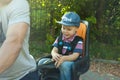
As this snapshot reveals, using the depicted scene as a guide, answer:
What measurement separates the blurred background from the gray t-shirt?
16.6 feet

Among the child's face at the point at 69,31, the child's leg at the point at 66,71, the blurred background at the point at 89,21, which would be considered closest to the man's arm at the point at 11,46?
the child's leg at the point at 66,71

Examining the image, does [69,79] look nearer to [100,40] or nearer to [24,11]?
[24,11]

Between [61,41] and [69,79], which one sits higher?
[61,41]

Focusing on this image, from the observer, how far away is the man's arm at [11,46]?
1.40 metres

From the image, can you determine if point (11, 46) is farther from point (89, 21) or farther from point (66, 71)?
point (89, 21)

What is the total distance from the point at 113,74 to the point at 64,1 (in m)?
2.14

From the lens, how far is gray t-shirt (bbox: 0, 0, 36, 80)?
1626 millimetres

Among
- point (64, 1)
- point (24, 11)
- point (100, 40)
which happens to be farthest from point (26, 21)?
point (100, 40)

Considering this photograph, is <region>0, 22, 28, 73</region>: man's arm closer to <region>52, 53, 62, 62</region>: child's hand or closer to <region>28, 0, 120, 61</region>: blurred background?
<region>52, 53, 62, 62</region>: child's hand

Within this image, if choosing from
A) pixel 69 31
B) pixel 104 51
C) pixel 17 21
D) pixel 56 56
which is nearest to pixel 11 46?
pixel 17 21

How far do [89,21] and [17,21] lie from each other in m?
6.01

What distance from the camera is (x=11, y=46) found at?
1.43 m

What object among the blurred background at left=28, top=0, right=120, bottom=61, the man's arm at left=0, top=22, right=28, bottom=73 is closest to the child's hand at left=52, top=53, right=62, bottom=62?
the man's arm at left=0, top=22, right=28, bottom=73

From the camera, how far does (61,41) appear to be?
4.16m
